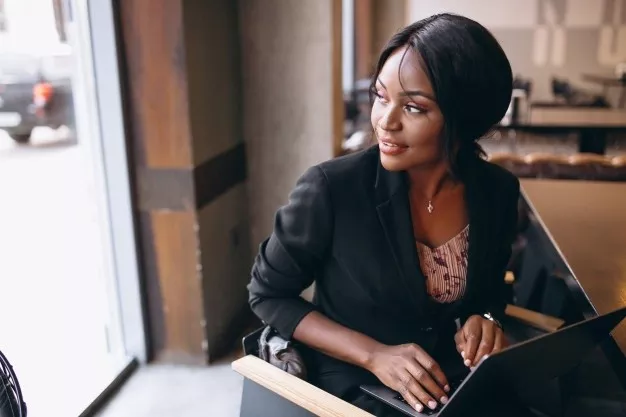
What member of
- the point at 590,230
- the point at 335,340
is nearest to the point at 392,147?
the point at 335,340

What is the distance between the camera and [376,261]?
1194mm

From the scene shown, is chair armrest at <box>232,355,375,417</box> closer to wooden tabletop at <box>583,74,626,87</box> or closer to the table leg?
the table leg

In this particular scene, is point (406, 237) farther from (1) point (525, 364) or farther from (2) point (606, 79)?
(2) point (606, 79)

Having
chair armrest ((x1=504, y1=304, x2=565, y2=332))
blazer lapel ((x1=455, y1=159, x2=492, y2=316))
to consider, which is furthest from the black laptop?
chair armrest ((x1=504, y1=304, x2=565, y2=332))

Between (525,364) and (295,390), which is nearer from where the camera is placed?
(525,364)

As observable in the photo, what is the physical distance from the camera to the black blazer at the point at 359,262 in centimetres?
120

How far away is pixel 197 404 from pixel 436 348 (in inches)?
52.0

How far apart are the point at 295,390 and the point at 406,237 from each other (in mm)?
363

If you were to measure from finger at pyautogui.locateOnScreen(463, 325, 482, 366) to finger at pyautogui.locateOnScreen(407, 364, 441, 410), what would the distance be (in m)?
0.10

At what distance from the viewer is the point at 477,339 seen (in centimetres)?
120

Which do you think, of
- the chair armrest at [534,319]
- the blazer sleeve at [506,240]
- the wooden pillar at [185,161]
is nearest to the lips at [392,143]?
the blazer sleeve at [506,240]

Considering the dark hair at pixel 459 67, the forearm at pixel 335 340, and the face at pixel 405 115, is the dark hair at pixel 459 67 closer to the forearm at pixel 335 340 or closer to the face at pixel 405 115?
the face at pixel 405 115

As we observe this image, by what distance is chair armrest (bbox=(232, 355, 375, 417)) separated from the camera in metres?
1.06

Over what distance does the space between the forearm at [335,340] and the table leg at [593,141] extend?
181 inches
